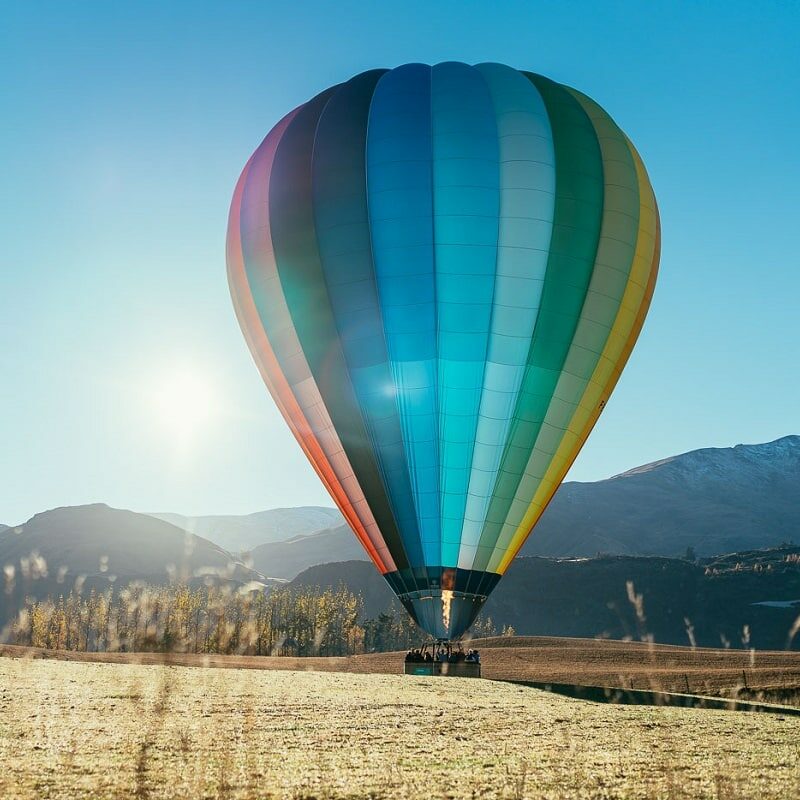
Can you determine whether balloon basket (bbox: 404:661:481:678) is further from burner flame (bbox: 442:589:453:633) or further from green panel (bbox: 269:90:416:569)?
green panel (bbox: 269:90:416:569)

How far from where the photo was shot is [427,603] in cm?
2794

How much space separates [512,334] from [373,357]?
4.83 m

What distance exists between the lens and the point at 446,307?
2755 cm

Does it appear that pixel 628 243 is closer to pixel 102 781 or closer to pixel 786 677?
pixel 786 677

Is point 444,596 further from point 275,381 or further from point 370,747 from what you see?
point 370,747

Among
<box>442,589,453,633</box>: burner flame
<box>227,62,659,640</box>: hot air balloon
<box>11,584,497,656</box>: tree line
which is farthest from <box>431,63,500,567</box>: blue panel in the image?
<box>11,584,497,656</box>: tree line

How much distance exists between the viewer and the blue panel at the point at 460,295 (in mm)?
27422

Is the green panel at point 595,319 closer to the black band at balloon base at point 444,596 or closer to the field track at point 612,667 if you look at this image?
the black band at balloon base at point 444,596

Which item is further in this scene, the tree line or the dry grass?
the tree line

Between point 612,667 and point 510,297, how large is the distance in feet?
103

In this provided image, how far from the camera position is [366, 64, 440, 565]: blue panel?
90.0 feet

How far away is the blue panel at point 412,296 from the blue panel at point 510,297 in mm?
1526

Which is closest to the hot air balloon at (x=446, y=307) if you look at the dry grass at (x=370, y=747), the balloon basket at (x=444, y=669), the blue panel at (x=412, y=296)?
the blue panel at (x=412, y=296)

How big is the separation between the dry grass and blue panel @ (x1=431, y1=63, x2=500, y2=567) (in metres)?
7.48
